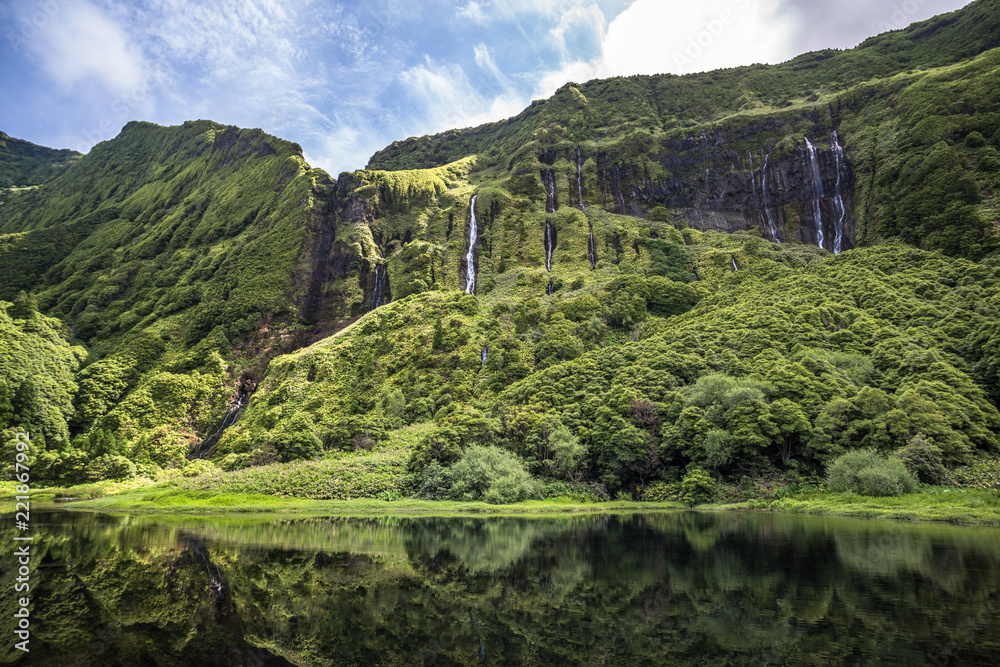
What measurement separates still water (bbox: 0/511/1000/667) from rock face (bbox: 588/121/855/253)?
109 meters

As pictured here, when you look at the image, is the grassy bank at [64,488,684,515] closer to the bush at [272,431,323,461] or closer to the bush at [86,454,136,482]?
the bush at [272,431,323,461]

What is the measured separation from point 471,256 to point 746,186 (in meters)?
73.7

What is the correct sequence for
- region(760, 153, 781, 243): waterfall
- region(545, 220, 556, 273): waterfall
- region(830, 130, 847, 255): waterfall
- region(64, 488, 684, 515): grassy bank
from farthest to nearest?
region(760, 153, 781, 243): waterfall → region(545, 220, 556, 273): waterfall → region(830, 130, 847, 255): waterfall → region(64, 488, 684, 515): grassy bank

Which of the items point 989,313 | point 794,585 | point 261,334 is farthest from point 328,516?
point 261,334

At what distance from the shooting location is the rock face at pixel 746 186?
11594cm

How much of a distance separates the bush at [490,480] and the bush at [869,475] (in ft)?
89.8

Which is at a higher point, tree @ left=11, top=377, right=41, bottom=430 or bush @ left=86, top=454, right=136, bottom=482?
tree @ left=11, top=377, right=41, bottom=430

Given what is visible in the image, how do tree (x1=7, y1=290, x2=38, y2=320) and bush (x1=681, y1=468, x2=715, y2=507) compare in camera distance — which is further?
tree (x1=7, y1=290, x2=38, y2=320)

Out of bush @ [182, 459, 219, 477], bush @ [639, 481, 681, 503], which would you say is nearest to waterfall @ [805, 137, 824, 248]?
bush @ [639, 481, 681, 503]

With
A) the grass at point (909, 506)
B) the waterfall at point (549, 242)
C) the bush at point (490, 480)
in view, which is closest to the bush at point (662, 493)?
the grass at point (909, 506)

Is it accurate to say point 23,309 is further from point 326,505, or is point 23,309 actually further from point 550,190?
point 550,190

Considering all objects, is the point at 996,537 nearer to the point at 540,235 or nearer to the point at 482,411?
the point at 482,411

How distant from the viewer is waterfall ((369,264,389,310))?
124 m

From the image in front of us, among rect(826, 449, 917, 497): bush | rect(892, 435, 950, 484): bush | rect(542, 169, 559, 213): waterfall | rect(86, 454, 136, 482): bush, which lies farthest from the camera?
rect(542, 169, 559, 213): waterfall
